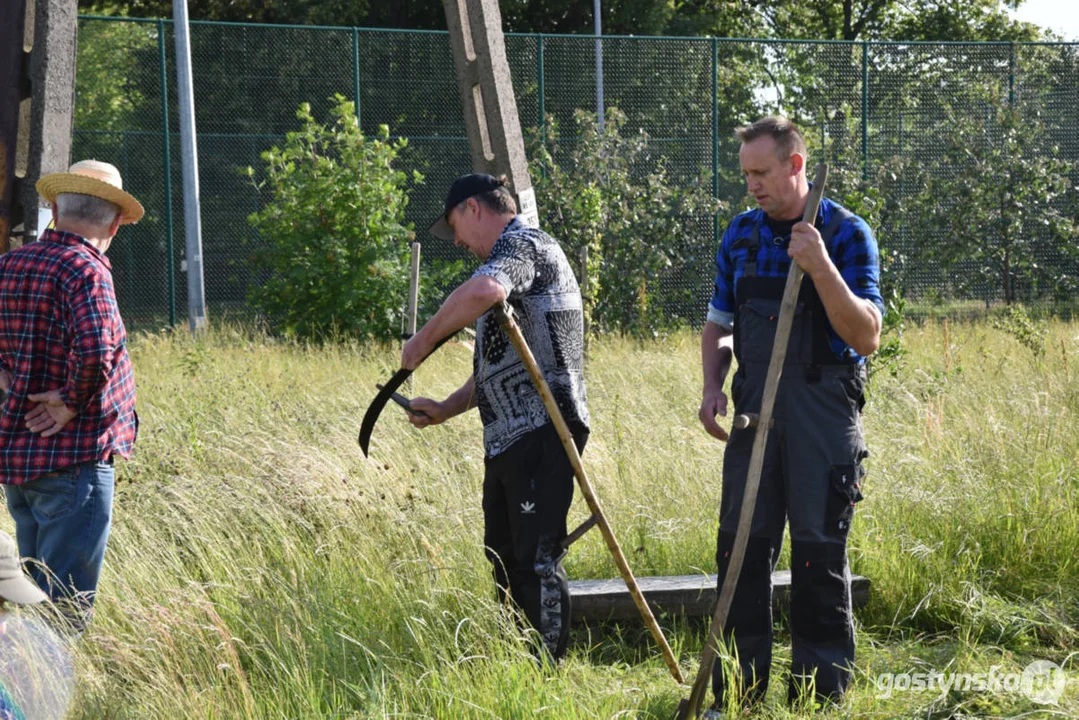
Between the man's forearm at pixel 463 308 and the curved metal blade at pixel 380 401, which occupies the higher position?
the man's forearm at pixel 463 308

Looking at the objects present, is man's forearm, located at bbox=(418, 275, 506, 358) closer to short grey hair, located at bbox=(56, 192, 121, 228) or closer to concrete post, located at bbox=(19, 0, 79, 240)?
short grey hair, located at bbox=(56, 192, 121, 228)

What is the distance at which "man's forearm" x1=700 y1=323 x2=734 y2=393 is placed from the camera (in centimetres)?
391

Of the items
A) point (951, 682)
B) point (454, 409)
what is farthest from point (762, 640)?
point (454, 409)

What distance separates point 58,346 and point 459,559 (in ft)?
5.68

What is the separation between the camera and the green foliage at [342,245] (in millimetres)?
11047

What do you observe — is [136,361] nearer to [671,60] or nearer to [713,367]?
[713,367]

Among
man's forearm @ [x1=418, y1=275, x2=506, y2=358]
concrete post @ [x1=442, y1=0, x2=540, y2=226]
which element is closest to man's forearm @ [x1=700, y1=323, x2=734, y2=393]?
man's forearm @ [x1=418, y1=275, x2=506, y2=358]

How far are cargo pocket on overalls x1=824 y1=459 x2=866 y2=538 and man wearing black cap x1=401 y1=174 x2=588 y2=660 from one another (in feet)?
2.82

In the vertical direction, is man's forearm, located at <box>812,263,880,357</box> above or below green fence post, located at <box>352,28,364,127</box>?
below

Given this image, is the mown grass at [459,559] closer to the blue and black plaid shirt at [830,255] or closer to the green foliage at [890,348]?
the green foliage at [890,348]

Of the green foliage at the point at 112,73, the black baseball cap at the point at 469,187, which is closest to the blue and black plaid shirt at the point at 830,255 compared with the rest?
the black baseball cap at the point at 469,187

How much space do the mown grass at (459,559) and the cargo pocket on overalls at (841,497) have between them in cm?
57

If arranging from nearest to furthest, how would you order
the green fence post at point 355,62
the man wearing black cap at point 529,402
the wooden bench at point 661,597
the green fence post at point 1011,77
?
the man wearing black cap at point 529,402
the wooden bench at point 661,597
the green fence post at point 355,62
the green fence post at point 1011,77

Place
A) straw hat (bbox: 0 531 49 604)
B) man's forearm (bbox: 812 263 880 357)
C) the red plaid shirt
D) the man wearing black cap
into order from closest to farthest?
straw hat (bbox: 0 531 49 604), man's forearm (bbox: 812 263 880 357), the red plaid shirt, the man wearing black cap
